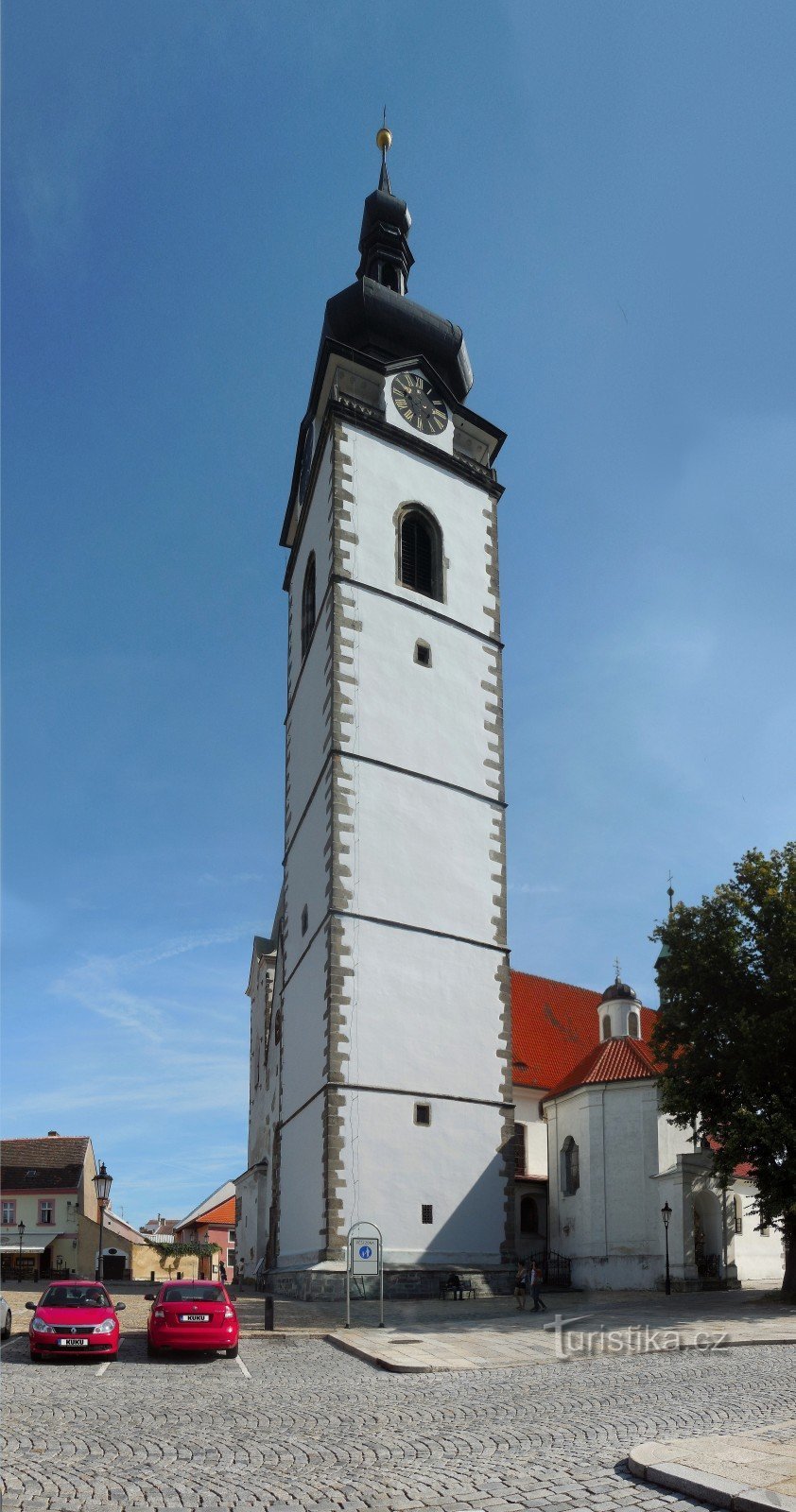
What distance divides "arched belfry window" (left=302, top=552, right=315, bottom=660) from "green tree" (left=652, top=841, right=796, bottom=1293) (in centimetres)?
1228

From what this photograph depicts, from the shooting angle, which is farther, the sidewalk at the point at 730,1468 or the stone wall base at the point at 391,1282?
the stone wall base at the point at 391,1282

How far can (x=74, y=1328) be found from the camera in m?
14.7

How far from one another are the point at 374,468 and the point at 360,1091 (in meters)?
15.5

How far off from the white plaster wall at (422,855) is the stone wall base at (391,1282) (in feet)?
23.1

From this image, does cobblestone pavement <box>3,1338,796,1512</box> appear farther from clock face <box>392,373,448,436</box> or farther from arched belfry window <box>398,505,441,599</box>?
clock face <box>392,373,448,436</box>

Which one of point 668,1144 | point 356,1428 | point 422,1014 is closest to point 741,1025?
point 422,1014

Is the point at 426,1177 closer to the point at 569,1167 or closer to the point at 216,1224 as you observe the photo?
the point at 569,1167

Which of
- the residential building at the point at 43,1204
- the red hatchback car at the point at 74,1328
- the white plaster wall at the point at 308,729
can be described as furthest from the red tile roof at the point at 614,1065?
the residential building at the point at 43,1204

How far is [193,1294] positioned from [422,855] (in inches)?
492

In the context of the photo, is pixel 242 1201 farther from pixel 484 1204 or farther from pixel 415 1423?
pixel 415 1423

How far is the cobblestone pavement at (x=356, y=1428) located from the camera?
7.38 meters

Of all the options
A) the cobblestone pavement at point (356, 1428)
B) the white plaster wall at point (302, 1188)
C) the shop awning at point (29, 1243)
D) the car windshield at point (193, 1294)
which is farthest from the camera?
the shop awning at point (29, 1243)

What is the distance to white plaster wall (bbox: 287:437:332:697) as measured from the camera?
29.8m

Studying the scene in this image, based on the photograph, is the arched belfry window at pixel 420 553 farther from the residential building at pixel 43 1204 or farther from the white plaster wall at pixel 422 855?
the residential building at pixel 43 1204
